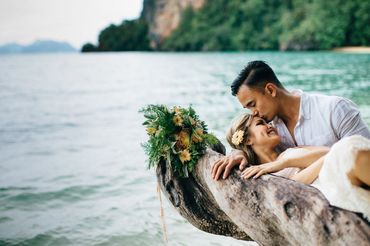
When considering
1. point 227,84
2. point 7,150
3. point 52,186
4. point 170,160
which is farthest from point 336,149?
point 227,84

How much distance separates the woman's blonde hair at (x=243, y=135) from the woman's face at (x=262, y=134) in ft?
0.12

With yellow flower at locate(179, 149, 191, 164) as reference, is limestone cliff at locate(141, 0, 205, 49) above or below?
above

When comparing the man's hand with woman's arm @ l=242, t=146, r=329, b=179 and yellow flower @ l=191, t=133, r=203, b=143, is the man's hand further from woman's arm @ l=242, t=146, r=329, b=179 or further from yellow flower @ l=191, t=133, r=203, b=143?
yellow flower @ l=191, t=133, r=203, b=143

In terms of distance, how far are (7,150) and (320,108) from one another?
32.0 ft

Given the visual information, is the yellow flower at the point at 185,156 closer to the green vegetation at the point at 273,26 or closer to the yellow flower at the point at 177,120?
the yellow flower at the point at 177,120

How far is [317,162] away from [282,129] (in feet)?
2.83

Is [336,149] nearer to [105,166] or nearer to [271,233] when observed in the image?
[271,233]

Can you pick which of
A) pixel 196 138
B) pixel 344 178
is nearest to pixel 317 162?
pixel 344 178

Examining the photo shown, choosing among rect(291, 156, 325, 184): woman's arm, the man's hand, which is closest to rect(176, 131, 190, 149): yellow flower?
the man's hand

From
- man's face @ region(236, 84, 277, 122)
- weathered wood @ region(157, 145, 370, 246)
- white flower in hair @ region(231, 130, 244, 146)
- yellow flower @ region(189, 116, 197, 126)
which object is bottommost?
weathered wood @ region(157, 145, 370, 246)

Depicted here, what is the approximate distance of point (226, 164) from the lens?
3.49 metres

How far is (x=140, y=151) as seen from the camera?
10.9 m

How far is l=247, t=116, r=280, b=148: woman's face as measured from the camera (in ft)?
12.0

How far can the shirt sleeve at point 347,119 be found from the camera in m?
3.53
